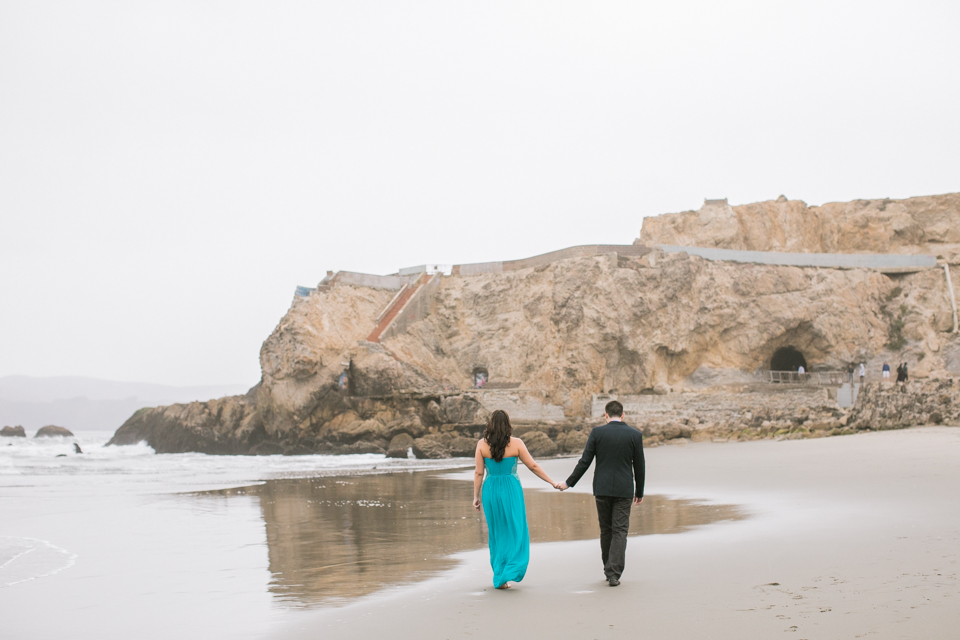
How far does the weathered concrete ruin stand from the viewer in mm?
29656

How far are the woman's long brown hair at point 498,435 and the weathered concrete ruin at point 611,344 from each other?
21.8 m

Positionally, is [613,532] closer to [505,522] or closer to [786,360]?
[505,522]

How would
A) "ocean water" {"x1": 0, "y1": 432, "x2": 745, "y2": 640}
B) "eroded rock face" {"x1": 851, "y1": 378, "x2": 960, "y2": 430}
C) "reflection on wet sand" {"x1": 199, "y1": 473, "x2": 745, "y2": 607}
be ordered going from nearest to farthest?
1. "ocean water" {"x1": 0, "y1": 432, "x2": 745, "y2": 640}
2. "reflection on wet sand" {"x1": 199, "y1": 473, "x2": 745, "y2": 607}
3. "eroded rock face" {"x1": 851, "y1": 378, "x2": 960, "y2": 430}

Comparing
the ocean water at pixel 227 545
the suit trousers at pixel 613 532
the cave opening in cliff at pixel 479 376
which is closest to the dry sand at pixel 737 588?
the suit trousers at pixel 613 532

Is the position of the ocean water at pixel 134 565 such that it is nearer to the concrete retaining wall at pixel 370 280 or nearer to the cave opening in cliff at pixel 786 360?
the concrete retaining wall at pixel 370 280

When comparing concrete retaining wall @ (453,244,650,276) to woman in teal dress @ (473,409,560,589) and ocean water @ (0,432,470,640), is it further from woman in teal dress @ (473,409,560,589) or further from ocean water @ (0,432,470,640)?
woman in teal dress @ (473,409,560,589)

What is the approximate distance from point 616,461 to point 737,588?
1.13 metres

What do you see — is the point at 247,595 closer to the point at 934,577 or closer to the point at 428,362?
the point at 934,577

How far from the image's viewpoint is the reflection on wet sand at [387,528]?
5.65 meters

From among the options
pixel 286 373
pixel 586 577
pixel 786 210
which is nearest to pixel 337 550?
pixel 586 577

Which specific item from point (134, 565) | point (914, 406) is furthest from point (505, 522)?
point (914, 406)

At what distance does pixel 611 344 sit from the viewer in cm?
3108

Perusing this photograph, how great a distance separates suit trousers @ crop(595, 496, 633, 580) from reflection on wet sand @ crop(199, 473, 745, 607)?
1451mm

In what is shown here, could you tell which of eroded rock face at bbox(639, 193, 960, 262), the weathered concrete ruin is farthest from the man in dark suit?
eroded rock face at bbox(639, 193, 960, 262)
